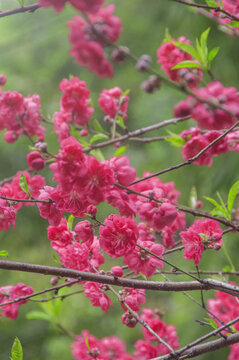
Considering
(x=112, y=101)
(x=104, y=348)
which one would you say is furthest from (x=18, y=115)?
(x=104, y=348)

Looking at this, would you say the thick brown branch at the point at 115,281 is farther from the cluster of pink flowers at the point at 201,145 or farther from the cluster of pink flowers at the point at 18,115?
the cluster of pink flowers at the point at 18,115

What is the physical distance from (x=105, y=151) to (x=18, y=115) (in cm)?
211

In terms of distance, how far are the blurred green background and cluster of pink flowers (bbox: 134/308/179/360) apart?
72 centimetres

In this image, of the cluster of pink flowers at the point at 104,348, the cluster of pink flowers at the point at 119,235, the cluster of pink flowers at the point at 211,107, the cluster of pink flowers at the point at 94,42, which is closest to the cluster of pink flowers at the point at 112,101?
the cluster of pink flowers at the point at 94,42

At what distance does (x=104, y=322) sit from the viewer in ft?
10.4

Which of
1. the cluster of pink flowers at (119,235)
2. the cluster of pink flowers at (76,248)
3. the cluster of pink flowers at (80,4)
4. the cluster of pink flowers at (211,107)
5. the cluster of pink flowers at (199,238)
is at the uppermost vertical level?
the cluster of pink flowers at (80,4)

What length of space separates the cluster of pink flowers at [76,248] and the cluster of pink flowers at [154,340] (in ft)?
1.24

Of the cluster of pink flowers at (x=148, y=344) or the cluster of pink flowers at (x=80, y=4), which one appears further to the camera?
the cluster of pink flowers at (x=148, y=344)

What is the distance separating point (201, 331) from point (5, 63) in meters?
2.75

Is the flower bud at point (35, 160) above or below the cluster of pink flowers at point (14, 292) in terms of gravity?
above

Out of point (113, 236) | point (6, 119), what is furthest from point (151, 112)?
point (113, 236)

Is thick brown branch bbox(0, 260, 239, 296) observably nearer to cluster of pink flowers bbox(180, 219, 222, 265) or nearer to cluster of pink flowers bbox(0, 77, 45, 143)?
cluster of pink flowers bbox(180, 219, 222, 265)

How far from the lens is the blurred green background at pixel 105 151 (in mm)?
2312

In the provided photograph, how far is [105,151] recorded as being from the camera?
3.50m
